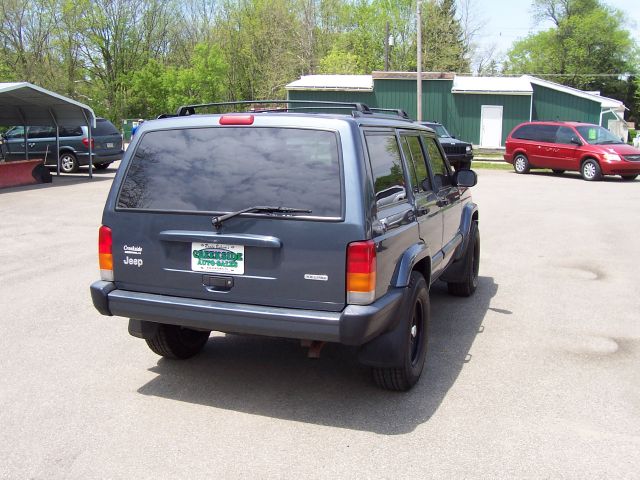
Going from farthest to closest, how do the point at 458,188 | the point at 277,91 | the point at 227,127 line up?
the point at 277,91
the point at 458,188
the point at 227,127

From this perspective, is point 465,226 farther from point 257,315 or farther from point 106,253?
point 106,253

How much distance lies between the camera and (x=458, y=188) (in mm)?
6508

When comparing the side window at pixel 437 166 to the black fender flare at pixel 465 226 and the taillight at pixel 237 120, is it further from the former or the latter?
the taillight at pixel 237 120

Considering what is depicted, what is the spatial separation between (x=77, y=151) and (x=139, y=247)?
64.2 feet

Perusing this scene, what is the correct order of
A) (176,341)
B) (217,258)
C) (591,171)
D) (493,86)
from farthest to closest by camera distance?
(493,86)
(591,171)
(176,341)
(217,258)

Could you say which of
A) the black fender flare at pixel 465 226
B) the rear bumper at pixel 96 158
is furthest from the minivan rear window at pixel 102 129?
the black fender flare at pixel 465 226

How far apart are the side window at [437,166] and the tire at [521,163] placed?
59.0 ft

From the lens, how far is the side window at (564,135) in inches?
851

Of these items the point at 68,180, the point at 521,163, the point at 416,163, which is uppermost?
the point at 416,163

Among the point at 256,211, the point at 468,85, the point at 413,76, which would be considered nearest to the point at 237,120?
the point at 256,211

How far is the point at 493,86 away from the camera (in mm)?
34438

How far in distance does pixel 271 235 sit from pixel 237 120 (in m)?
0.79

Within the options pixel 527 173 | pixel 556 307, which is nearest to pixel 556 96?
pixel 527 173

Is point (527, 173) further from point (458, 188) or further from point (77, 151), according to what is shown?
point (458, 188)
